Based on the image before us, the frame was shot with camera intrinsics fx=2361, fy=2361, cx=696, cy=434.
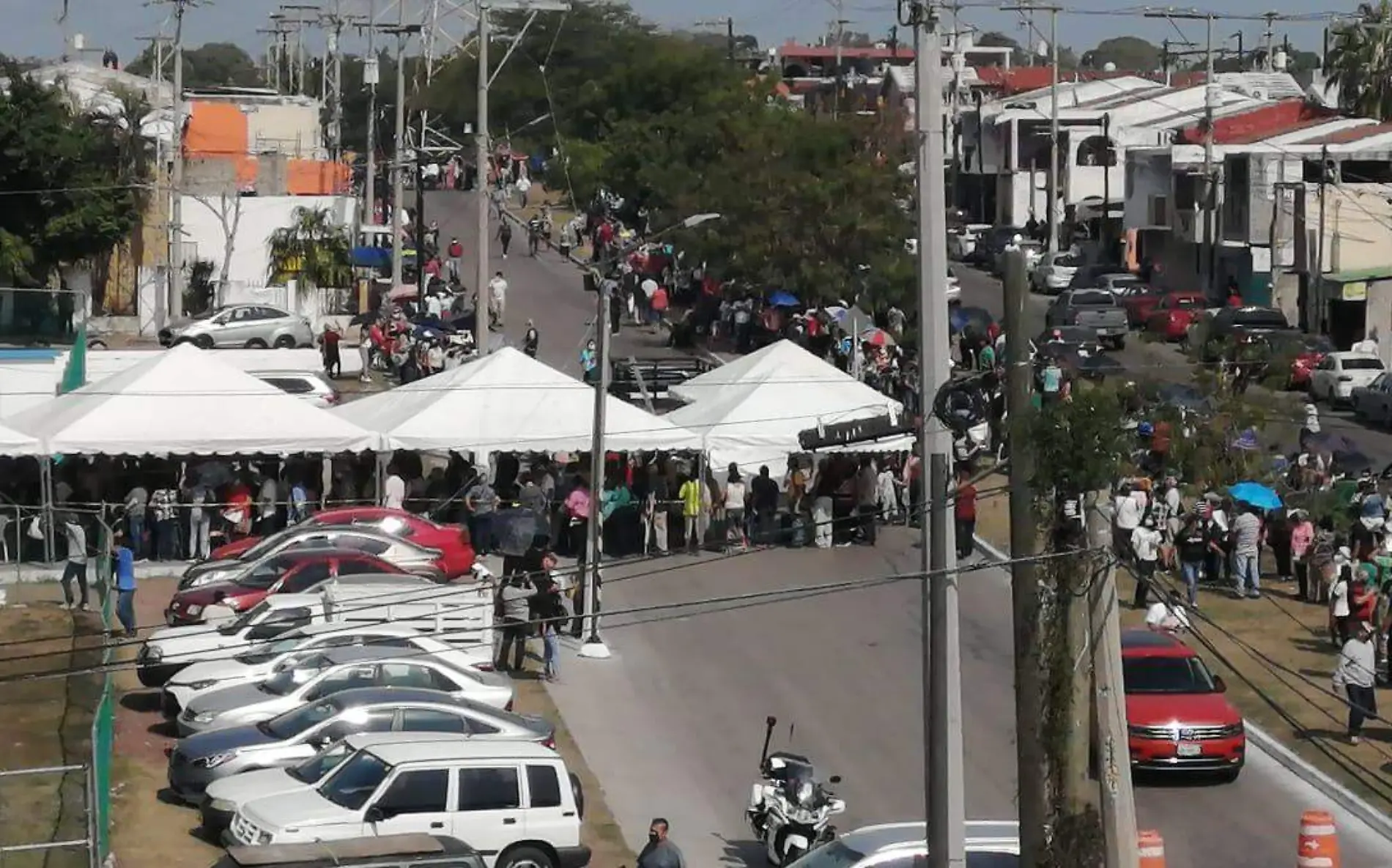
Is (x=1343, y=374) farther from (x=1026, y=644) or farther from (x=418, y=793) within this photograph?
(x=1026, y=644)

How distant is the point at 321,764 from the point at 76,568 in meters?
10.8

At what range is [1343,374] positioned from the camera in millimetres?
51938

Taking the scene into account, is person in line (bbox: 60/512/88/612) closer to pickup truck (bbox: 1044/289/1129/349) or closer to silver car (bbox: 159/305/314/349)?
silver car (bbox: 159/305/314/349)

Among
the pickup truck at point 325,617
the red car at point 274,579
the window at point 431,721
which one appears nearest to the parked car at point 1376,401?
the red car at point 274,579

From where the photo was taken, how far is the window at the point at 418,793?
20062 millimetres

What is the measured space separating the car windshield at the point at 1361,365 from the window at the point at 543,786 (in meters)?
35.6

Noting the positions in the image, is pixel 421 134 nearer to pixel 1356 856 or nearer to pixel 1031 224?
pixel 1031 224

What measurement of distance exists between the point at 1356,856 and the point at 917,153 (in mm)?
8202

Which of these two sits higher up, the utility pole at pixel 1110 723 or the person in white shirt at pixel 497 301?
the person in white shirt at pixel 497 301

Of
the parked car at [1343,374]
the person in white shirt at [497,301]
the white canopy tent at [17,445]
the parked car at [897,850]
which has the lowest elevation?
the parked car at [897,850]

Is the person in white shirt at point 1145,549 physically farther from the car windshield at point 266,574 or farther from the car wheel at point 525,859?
the car windshield at point 266,574

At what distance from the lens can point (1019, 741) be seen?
14.2 m

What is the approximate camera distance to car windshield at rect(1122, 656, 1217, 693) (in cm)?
2362

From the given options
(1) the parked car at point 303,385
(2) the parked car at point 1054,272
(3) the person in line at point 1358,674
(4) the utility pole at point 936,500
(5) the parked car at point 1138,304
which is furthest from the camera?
(2) the parked car at point 1054,272
